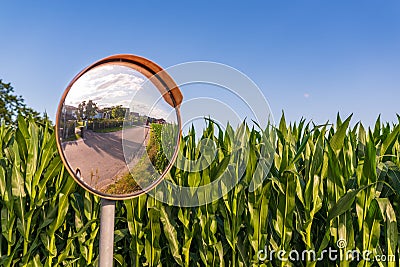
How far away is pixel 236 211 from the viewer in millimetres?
2033

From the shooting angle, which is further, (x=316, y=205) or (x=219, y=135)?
(x=219, y=135)

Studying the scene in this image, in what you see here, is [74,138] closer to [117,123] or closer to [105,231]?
[117,123]

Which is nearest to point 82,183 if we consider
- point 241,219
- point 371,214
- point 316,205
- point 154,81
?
point 154,81

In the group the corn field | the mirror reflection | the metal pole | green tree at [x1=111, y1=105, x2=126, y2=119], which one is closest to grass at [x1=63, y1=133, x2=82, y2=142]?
the mirror reflection

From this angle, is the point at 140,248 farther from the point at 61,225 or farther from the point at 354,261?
the point at 354,261

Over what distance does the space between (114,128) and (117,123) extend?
0.9 inches

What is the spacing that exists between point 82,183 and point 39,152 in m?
0.80

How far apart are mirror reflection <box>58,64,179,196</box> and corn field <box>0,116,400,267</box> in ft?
1.43

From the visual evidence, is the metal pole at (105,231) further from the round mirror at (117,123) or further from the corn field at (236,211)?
the corn field at (236,211)

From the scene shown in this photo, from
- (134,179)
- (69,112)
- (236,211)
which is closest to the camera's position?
(69,112)

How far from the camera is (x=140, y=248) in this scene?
213 centimetres

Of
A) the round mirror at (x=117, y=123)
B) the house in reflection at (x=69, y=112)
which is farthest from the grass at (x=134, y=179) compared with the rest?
the house in reflection at (x=69, y=112)

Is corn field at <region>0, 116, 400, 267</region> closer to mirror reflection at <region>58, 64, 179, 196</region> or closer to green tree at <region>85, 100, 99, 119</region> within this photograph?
mirror reflection at <region>58, 64, 179, 196</region>

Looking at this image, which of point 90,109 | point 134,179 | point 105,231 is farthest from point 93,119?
point 105,231
